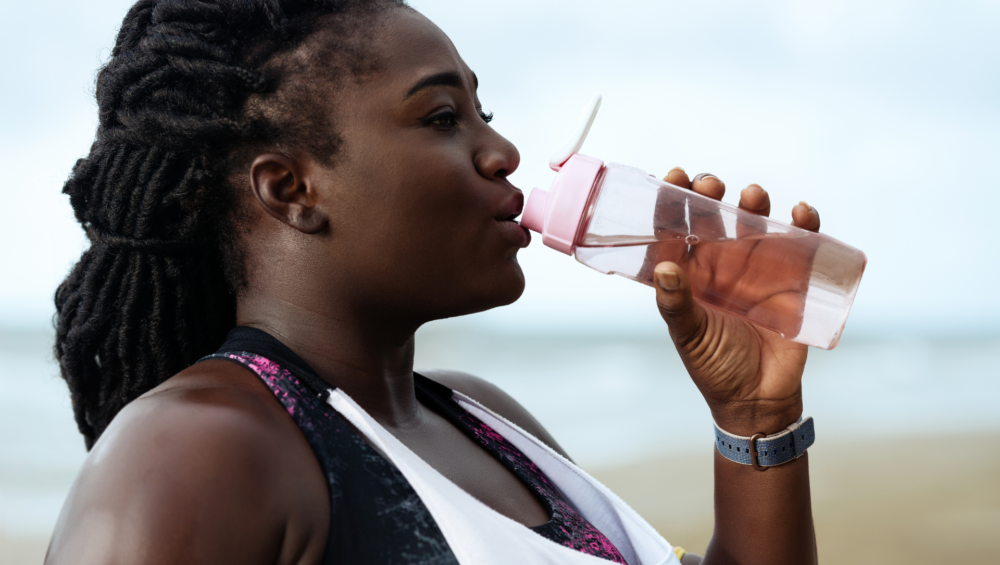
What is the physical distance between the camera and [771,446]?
1406 millimetres

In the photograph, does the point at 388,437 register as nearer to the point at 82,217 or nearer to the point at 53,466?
the point at 82,217

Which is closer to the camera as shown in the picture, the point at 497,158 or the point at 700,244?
the point at 497,158

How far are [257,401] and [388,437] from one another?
178mm

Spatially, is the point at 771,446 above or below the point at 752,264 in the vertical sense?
below

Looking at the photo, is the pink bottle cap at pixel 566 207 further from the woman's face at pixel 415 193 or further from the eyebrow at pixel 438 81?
the eyebrow at pixel 438 81

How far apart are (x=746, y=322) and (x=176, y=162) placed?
1.04 meters

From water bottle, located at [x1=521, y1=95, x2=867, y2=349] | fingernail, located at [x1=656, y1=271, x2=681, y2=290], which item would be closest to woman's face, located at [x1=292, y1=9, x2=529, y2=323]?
water bottle, located at [x1=521, y1=95, x2=867, y2=349]

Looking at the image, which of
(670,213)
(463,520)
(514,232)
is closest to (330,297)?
(514,232)

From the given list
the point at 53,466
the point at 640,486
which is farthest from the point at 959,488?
the point at 53,466

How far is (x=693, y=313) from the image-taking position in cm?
135

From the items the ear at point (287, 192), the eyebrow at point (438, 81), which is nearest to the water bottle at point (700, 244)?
the eyebrow at point (438, 81)

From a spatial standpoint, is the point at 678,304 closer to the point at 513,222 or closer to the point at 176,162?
the point at 513,222

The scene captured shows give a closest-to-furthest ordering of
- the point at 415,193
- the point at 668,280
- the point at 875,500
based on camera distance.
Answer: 1. the point at 415,193
2. the point at 668,280
3. the point at 875,500

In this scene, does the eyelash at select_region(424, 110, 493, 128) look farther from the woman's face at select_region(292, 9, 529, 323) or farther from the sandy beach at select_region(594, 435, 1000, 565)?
the sandy beach at select_region(594, 435, 1000, 565)
